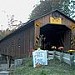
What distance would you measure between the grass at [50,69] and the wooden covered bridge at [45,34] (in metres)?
4.68

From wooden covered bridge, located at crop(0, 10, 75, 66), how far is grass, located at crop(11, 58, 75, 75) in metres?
4.68

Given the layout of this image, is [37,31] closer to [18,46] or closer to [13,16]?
[18,46]

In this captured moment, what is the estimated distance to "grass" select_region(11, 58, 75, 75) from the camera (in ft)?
38.4

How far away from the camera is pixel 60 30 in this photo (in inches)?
975

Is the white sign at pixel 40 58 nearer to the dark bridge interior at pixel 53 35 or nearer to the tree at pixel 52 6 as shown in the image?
the dark bridge interior at pixel 53 35

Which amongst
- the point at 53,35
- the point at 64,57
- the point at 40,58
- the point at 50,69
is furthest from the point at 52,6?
the point at 50,69

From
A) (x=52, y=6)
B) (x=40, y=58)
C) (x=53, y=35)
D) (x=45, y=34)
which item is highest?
(x=52, y=6)

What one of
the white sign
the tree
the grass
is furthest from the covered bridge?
the tree

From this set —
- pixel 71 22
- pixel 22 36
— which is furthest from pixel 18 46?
pixel 71 22

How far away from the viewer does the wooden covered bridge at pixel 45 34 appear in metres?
20.7

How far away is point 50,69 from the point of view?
41.4ft

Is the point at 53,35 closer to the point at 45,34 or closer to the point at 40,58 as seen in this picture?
the point at 45,34

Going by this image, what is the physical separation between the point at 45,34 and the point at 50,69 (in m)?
15.3

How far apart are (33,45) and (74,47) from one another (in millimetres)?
3855
